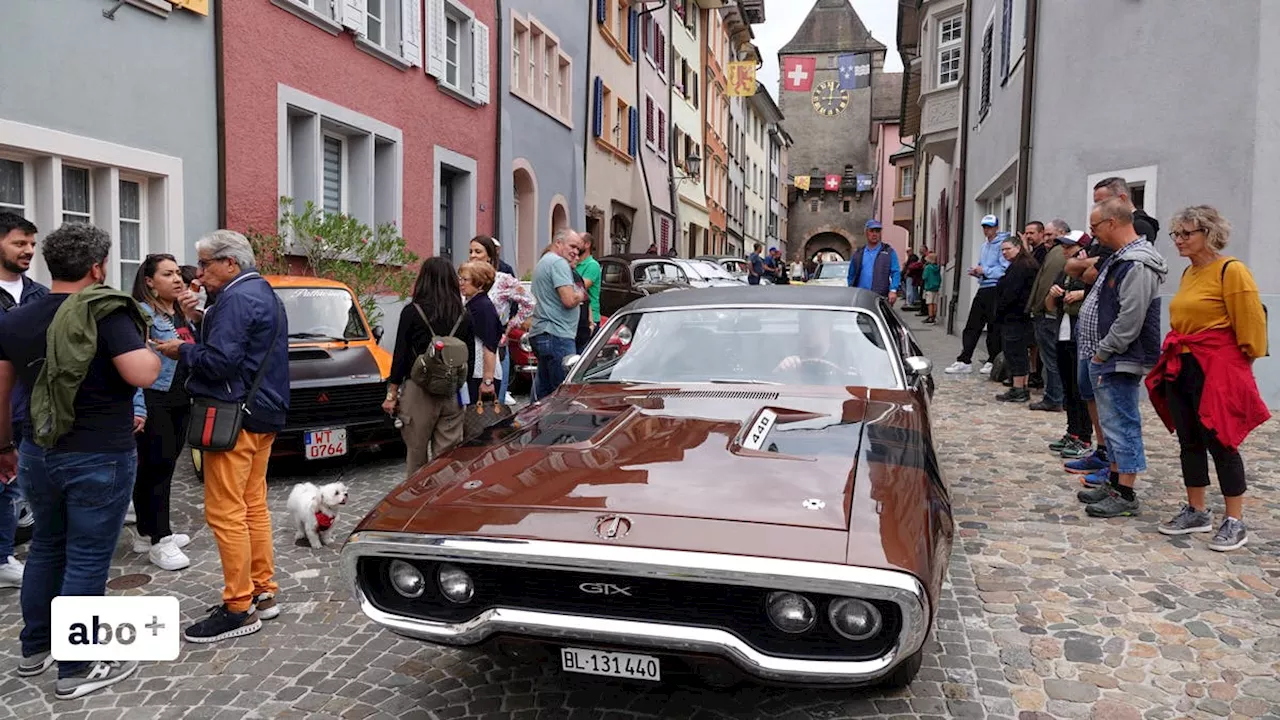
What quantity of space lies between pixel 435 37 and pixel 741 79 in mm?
24334

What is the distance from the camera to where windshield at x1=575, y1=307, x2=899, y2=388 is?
4520 mm

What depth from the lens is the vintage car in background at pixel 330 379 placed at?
6.75m

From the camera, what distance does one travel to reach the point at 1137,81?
10648 mm

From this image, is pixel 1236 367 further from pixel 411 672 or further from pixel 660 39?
pixel 660 39

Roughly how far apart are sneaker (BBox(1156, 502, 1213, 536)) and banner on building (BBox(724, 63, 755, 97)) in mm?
32373

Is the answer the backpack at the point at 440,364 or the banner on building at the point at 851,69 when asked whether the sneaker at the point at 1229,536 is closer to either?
the backpack at the point at 440,364

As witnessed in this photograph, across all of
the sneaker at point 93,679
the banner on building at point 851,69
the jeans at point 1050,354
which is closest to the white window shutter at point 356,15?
the jeans at point 1050,354

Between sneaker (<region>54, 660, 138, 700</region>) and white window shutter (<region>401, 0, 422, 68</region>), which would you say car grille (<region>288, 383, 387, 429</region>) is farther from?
white window shutter (<region>401, 0, 422, 68</region>)

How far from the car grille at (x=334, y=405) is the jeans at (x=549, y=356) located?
1.26 metres

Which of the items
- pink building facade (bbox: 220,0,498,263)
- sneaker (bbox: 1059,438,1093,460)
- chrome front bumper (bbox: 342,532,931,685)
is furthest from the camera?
pink building facade (bbox: 220,0,498,263)

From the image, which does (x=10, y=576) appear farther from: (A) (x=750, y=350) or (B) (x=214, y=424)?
(A) (x=750, y=350)

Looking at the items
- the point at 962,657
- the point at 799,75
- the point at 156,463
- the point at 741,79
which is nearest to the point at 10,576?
the point at 156,463

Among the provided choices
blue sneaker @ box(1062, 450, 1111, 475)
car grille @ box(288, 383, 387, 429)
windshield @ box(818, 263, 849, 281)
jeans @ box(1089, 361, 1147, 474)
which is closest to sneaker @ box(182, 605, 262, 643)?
car grille @ box(288, 383, 387, 429)

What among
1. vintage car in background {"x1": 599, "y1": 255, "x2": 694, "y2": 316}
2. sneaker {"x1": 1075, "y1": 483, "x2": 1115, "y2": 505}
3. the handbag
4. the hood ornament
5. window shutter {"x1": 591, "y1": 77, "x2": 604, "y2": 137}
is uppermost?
window shutter {"x1": 591, "y1": 77, "x2": 604, "y2": 137}
